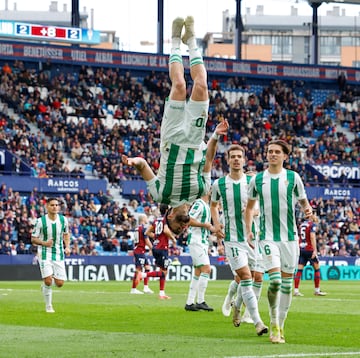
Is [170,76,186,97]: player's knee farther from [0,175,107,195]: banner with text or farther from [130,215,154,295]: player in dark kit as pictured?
[0,175,107,195]: banner with text

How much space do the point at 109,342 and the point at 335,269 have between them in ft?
103

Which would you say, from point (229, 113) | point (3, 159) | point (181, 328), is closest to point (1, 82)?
point (3, 159)

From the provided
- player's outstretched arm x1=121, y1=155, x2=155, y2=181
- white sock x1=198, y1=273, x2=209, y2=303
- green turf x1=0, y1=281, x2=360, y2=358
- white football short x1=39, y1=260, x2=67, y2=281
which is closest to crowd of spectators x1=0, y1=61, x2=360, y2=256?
green turf x1=0, y1=281, x2=360, y2=358

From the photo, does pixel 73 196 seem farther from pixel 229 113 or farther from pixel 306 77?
pixel 306 77

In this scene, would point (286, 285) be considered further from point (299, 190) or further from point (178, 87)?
point (178, 87)

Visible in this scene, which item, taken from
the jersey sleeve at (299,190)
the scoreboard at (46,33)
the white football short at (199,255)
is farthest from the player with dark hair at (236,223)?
the scoreboard at (46,33)

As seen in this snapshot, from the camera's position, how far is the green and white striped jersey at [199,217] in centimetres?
2073

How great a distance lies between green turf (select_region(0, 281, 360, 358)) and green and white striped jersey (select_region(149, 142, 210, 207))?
1.94m

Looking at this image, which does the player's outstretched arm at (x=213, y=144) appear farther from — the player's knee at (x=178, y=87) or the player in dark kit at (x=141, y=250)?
the player in dark kit at (x=141, y=250)

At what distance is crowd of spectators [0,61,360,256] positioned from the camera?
143ft

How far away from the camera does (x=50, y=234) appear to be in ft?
66.8

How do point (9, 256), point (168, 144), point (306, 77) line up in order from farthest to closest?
point (306, 77)
point (9, 256)
point (168, 144)

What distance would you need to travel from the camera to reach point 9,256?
1555 inches

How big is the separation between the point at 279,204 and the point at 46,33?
41.9 meters
